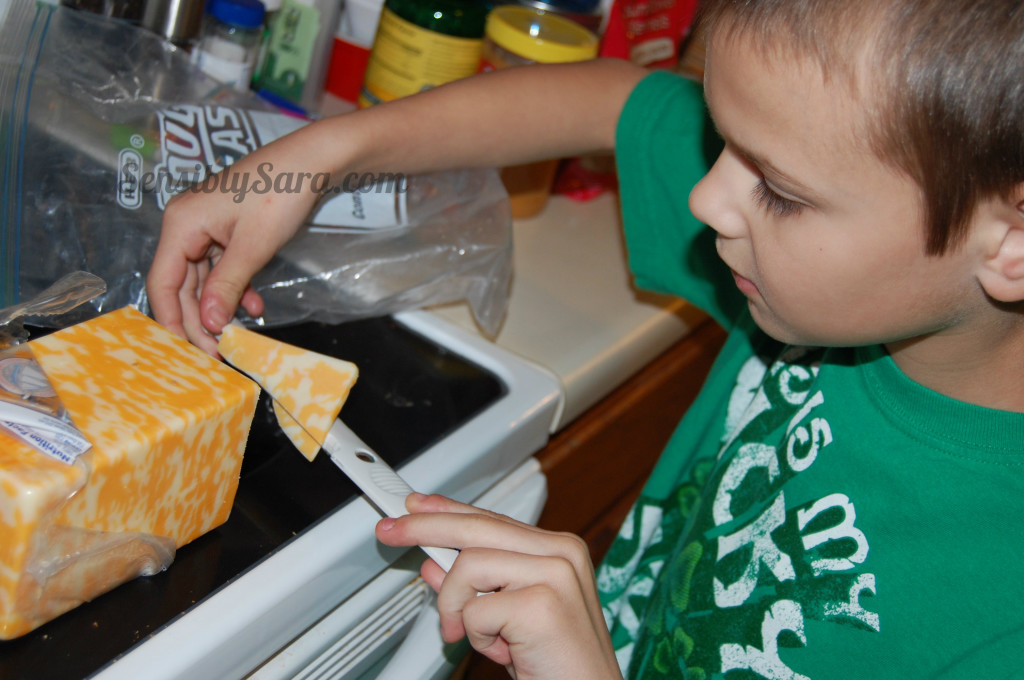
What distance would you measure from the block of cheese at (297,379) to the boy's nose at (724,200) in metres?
0.24

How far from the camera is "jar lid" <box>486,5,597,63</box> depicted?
2.77 feet

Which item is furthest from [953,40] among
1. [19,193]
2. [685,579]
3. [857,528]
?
[19,193]

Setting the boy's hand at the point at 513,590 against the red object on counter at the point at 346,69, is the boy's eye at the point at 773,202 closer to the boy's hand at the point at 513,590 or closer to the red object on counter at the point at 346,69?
the boy's hand at the point at 513,590

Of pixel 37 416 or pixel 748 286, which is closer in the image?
pixel 37 416

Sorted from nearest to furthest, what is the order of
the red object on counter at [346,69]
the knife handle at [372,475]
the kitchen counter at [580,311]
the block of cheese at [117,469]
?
the block of cheese at [117,469], the knife handle at [372,475], the kitchen counter at [580,311], the red object on counter at [346,69]

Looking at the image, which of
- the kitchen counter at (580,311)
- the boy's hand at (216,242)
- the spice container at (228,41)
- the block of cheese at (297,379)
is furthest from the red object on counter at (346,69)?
the block of cheese at (297,379)

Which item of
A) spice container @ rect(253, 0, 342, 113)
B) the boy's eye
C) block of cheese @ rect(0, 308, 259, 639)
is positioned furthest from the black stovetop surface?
spice container @ rect(253, 0, 342, 113)

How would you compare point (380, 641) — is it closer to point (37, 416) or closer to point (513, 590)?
point (513, 590)

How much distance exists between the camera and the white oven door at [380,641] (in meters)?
0.48

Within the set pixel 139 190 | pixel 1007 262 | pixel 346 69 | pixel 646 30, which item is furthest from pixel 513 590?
pixel 646 30

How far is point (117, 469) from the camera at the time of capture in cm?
38

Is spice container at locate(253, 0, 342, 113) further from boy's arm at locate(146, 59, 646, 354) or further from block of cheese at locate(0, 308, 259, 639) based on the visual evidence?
block of cheese at locate(0, 308, 259, 639)

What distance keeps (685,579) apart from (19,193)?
1.85ft

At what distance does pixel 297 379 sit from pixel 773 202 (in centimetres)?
30
